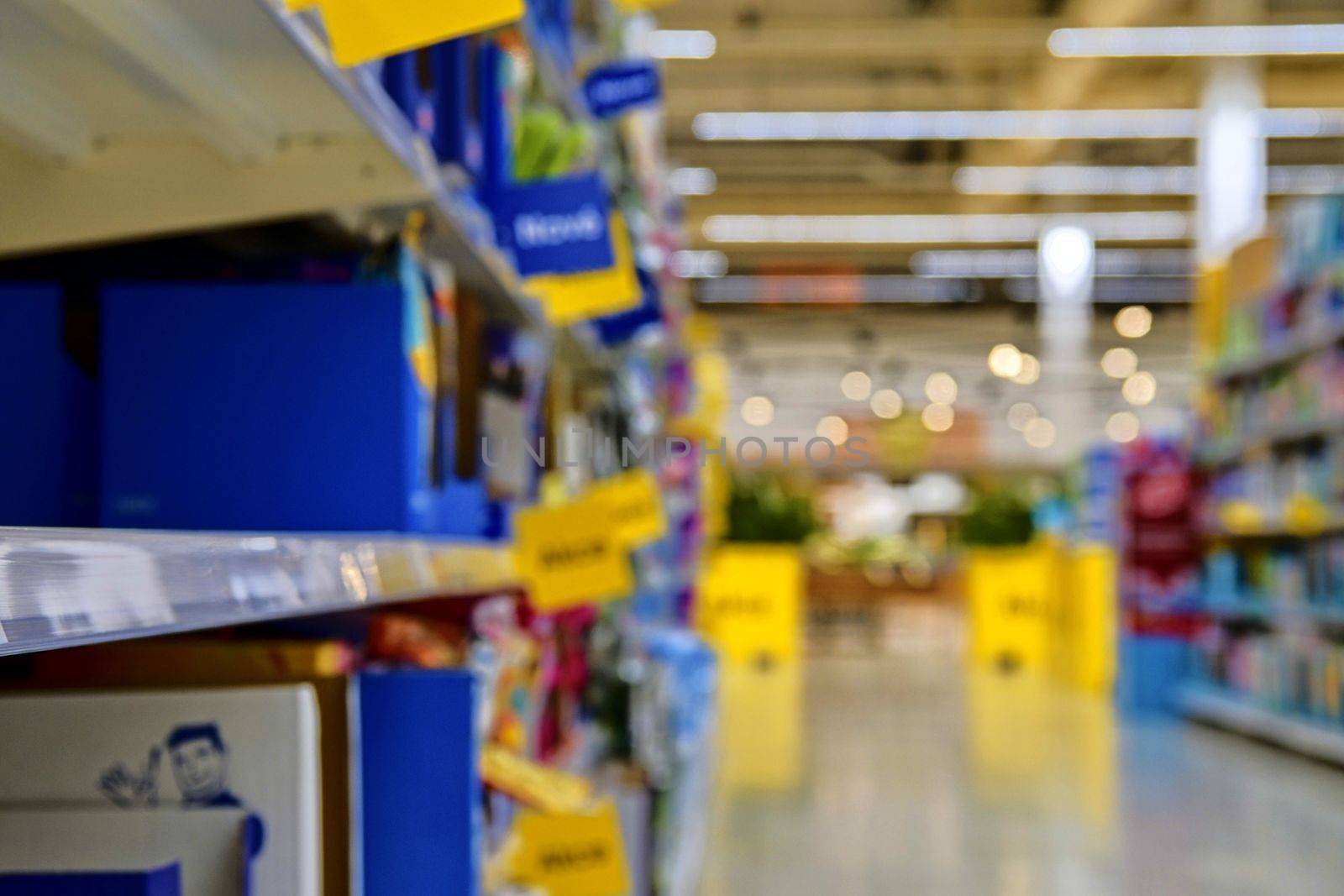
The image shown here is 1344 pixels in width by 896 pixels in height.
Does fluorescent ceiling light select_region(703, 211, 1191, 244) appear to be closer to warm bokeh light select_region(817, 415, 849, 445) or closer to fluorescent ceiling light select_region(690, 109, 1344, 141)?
fluorescent ceiling light select_region(690, 109, 1344, 141)

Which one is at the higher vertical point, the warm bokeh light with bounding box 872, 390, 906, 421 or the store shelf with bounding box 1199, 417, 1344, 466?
the warm bokeh light with bounding box 872, 390, 906, 421

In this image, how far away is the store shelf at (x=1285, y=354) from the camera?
6.17 meters

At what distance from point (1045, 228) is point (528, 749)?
43.3 ft

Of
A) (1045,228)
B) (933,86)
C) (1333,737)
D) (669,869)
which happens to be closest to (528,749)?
(669,869)

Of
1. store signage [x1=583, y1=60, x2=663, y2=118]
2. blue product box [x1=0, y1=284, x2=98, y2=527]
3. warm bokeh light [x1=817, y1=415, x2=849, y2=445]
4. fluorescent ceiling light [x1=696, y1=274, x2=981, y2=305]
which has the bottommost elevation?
blue product box [x1=0, y1=284, x2=98, y2=527]

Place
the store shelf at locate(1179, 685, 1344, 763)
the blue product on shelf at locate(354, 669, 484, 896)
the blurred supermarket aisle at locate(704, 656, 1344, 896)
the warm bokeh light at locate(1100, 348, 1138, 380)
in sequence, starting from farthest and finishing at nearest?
the warm bokeh light at locate(1100, 348, 1138, 380) < the store shelf at locate(1179, 685, 1344, 763) < the blurred supermarket aisle at locate(704, 656, 1344, 896) < the blue product on shelf at locate(354, 669, 484, 896)

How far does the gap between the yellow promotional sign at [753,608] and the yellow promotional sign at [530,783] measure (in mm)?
9897

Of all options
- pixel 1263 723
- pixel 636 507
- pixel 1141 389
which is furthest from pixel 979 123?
pixel 1141 389

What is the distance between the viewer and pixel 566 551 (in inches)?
72.4

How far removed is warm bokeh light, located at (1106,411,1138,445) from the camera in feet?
77.5

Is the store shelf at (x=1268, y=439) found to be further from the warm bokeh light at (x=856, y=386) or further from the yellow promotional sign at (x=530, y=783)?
the warm bokeh light at (x=856, y=386)

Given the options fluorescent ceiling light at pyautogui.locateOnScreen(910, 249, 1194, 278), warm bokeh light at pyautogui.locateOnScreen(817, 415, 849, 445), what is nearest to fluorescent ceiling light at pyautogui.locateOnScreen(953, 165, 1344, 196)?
fluorescent ceiling light at pyautogui.locateOnScreen(910, 249, 1194, 278)

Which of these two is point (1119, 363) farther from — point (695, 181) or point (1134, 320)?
point (695, 181)

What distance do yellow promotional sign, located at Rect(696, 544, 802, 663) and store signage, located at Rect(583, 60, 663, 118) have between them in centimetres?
914
